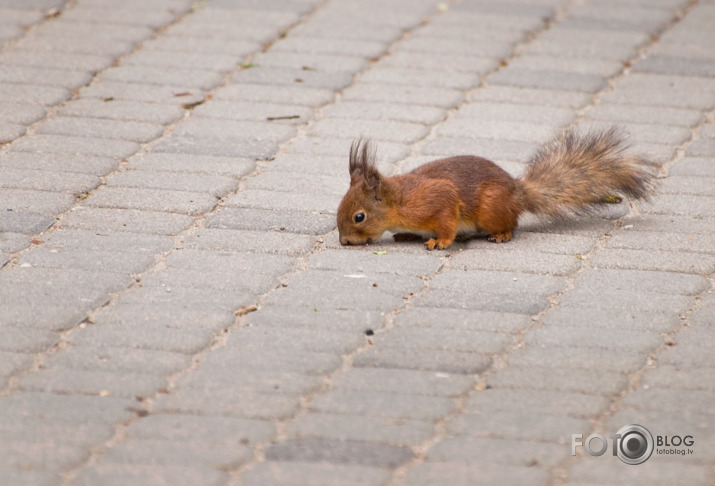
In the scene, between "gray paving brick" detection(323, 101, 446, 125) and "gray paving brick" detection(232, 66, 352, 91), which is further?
"gray paving brick" detection(232, 66, 352, 91)

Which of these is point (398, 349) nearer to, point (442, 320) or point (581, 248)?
point (442, 320)

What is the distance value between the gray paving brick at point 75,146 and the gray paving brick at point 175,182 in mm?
349

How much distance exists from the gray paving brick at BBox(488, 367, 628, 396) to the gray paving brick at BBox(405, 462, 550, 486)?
1.99 ft

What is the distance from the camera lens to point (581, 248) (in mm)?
5672

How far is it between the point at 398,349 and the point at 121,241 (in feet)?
6.00

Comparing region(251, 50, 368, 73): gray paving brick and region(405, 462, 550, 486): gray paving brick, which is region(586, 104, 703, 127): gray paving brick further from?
region(405, 462, 550, 486): gray paving brick

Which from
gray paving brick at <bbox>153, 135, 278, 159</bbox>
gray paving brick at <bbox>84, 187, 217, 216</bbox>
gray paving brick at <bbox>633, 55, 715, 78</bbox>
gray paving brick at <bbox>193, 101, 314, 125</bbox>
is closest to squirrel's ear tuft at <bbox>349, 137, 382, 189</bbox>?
gray paving brick at <bbox>84, 187, 217, 216</bbox>

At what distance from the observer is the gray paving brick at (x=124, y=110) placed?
286 inches

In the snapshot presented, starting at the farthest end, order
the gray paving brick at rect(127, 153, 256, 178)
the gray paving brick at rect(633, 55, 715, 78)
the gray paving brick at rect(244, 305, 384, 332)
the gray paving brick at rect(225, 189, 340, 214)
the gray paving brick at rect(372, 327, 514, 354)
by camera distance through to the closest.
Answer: the gray paving brick at rect(633, 55, 715, 78)
the gray paving brick at rect(127, 153, 256, 178)
the gray paving brick at rect(225, 189, 340, 214)
the gray paving brick at rect(244, 305, 384, 332)
the gray paving brick at rect(372, 327, 514, 354)

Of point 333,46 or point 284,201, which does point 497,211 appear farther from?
point 333,46

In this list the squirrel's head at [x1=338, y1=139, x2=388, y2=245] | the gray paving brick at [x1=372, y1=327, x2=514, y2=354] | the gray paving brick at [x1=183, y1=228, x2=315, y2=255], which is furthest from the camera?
the squirrel's head at [x1=338, y1=139, x2=388, y2=245]

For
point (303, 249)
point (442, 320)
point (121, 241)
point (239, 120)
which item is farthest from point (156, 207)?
point (442, 320)

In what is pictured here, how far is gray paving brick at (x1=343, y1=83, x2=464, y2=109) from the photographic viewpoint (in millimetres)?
7793

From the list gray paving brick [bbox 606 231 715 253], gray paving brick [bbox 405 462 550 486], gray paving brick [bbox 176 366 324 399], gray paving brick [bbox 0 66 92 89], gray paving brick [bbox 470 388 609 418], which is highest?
gray paving brick [bbox 0 66 92 89]
